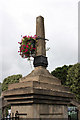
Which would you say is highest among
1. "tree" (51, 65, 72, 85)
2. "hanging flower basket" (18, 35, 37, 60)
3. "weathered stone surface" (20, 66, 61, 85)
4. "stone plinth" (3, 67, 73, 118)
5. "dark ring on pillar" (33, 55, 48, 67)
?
"tree" (51, 65, 72, 85)

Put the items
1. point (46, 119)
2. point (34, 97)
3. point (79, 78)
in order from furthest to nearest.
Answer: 1. point (79, 78)
2. point (46, 119)
3. point (34, 97)

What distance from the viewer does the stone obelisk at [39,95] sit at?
5.49 metres

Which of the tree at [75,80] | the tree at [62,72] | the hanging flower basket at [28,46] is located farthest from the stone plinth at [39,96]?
the tree at [62,72]

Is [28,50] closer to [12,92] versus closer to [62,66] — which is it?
[12,92]

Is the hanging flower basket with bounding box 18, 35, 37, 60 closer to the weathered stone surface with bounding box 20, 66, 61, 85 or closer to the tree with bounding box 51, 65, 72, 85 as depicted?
the weathered stone surface with bounding box 20, 66, 61, 85

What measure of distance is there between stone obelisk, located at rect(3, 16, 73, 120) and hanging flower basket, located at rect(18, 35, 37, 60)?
20cm

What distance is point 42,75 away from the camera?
6.23 m

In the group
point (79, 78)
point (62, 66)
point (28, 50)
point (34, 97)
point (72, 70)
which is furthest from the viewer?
point (62, 66)

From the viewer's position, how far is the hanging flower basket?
6715mm

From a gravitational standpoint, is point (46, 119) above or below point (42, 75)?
below

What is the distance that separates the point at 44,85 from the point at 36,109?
0.82 metres

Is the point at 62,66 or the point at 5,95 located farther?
the point at 62,66

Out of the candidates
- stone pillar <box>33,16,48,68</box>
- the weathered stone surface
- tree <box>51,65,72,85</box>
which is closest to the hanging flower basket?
stone pillar <box>33,16,48,68</box>

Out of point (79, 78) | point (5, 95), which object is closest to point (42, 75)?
point (5, 95)
